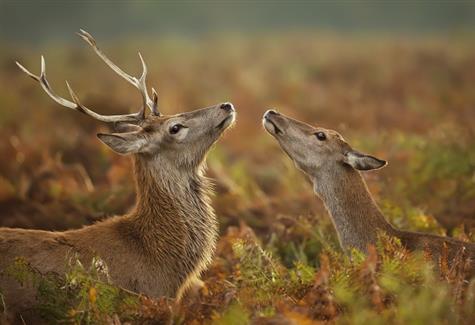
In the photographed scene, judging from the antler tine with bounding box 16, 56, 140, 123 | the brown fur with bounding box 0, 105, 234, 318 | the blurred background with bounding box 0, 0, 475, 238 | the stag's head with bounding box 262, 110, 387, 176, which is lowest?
the blurred background with bounding box 0, 0, 475, 238

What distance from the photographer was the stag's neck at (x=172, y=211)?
616 centimetres

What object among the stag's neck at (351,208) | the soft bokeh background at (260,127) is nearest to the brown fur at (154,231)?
the stag's neck at (351,208)

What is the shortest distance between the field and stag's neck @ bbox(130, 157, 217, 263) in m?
0.40

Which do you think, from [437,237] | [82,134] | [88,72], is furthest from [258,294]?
[88,72]

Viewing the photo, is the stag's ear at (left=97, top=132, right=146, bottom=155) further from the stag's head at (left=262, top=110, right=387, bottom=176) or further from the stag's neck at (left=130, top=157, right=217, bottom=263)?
the stag's head at (left=262, top=110, right=387, bottom=176)

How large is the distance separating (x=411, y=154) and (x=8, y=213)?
212 inches

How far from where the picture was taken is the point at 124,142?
20.0ft

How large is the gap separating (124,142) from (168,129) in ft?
1.80

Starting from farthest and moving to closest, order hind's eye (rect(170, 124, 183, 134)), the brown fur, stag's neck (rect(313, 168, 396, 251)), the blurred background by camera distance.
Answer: the blurred background → hind's eye (rect(170, 124, 183, 134)) → stag's neck (rect(313, 168, 396, 251)) → the brown fur

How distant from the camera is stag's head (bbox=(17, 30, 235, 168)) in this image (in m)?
6.37

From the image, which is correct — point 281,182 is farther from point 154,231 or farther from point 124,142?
point 124,142

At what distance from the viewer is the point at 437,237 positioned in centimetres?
589

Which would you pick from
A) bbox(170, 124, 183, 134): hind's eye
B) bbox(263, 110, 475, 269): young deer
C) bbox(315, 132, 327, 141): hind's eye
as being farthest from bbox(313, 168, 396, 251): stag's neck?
bbox(170, 124, 183, 134): hind's eye

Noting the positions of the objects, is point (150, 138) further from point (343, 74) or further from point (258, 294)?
point (343, 74)
